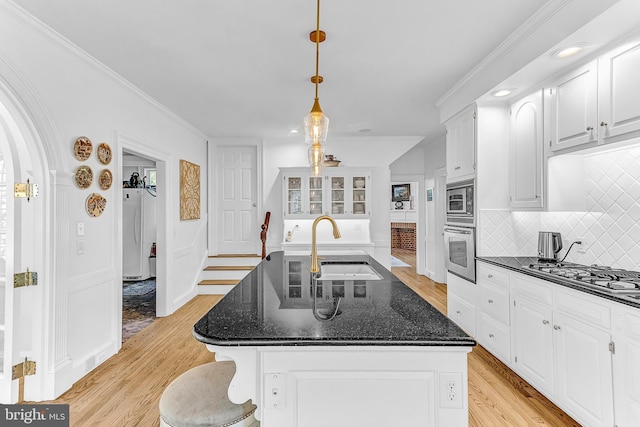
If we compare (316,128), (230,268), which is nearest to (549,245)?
(316,128)

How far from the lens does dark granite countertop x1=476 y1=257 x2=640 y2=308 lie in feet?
5.52

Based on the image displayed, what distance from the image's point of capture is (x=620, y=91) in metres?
2.06

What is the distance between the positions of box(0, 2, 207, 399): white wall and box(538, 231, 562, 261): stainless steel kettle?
3.82 metres

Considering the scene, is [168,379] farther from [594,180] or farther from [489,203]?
[594,180]

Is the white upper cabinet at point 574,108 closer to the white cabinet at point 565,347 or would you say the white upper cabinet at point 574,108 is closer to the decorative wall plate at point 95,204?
the white cabinet at point 565,347

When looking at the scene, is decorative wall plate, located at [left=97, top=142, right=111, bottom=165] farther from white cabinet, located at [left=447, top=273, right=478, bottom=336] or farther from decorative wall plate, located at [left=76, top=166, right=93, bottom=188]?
white cabinet, located at [left=447, top=273, right=478, bottom=336]

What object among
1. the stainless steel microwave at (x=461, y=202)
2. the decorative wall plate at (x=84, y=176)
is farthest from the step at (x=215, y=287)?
the stainless steel microwave at (x=461, y=202)

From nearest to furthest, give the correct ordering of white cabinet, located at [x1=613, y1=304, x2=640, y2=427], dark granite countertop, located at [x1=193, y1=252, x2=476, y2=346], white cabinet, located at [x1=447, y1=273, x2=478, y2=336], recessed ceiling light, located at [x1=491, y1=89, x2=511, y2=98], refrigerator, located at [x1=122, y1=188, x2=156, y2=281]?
dark granite countertop, located at [x1=193, y1=252, x2=476, y2=346], white cabinet, located at [x1=613, y1=304, x2=640, y2=427], recessed ceiling light, located at [x1=491, y1=89, x2=511, y2=98], white cabinet, located at [x1=447, y1=273, x2=478, y2=336], refrigerator, located at [x1=122, y1=188, x2=156, y2=281]

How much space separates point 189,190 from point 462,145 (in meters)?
3.80

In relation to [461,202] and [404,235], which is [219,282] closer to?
[461,202]

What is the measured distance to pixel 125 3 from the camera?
2086mm

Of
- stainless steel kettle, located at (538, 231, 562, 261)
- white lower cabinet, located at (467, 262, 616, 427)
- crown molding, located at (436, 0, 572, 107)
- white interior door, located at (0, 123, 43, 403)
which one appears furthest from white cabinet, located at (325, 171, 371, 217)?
white interior door, located at (0, 123, 43, 403)

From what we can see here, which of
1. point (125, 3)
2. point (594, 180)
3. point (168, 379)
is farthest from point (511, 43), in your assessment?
point (168, 379)

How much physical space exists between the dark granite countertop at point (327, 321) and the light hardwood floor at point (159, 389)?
118 centimetres
